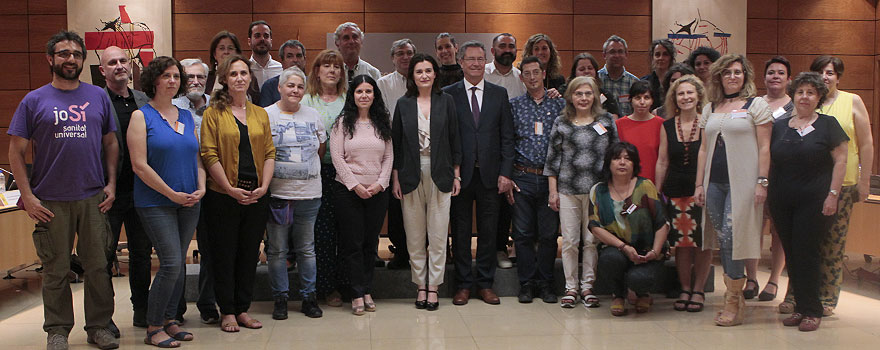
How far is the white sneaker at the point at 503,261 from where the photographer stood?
4871 mm

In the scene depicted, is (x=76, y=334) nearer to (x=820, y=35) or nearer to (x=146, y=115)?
(x=146, y=115)

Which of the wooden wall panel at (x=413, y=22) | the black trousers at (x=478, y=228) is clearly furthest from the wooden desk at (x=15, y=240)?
the wooden wall panel at (x=413, y=22)

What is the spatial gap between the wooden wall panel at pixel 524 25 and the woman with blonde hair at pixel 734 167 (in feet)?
15.5

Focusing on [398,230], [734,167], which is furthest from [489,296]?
[734,167]

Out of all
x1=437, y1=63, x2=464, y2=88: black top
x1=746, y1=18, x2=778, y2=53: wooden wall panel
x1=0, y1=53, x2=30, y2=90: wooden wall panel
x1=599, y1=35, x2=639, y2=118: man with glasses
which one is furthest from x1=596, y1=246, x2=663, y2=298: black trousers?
x1=0, y1=53, x2=30, y2=90: wooden wall panel

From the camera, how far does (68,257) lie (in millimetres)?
3465

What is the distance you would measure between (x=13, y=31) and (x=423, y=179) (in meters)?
6.82

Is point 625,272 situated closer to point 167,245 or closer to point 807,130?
point 807,130

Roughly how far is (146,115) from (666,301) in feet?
11.3

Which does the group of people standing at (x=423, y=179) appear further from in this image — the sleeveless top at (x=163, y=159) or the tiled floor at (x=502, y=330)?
the tiled floor at (x=502, y=330)

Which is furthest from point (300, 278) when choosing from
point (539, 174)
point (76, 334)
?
point (539, 174)

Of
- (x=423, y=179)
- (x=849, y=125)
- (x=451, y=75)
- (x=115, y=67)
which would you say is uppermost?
(x=451, y=75)

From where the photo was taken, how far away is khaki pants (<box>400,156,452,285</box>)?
14.3 ft

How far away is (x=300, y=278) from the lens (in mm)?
4238
